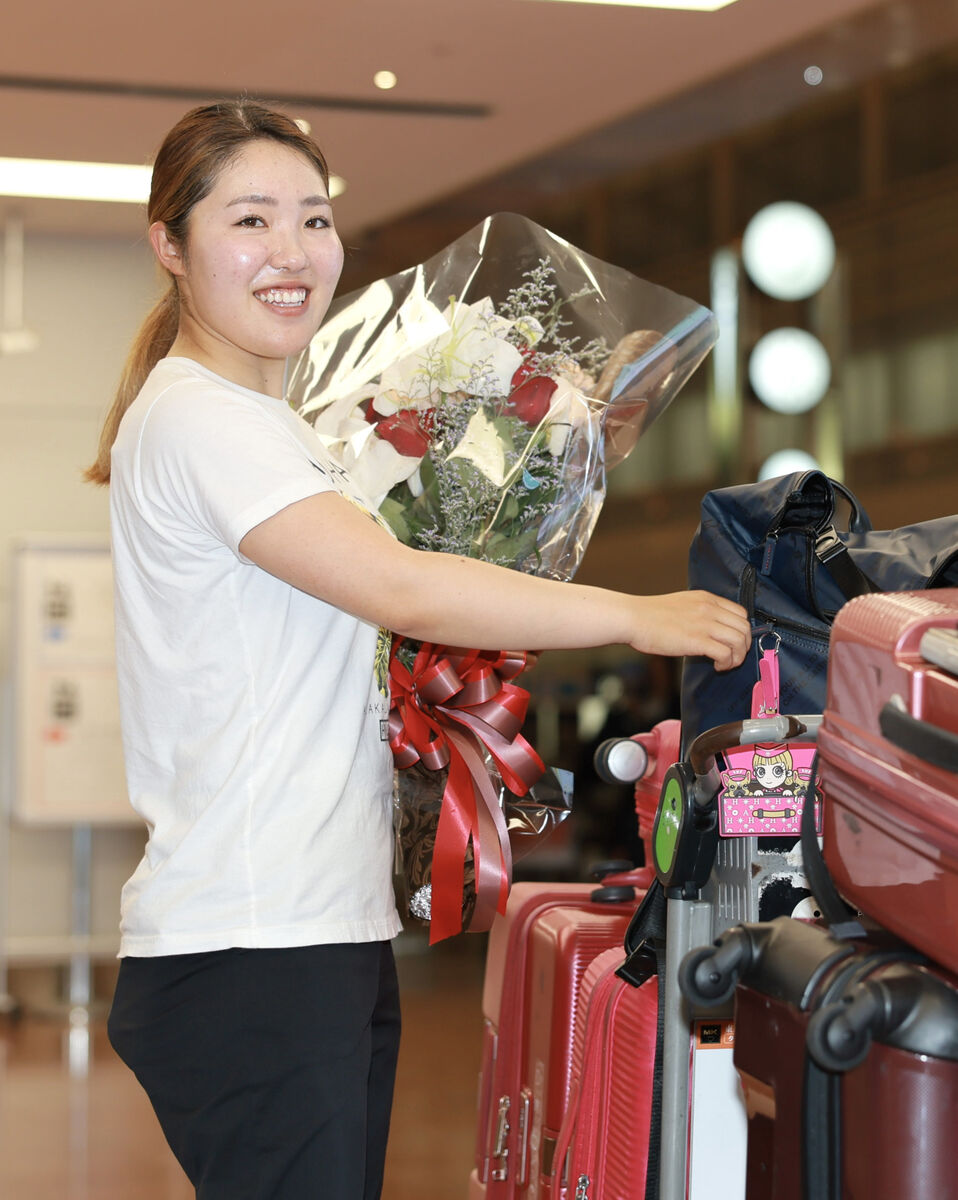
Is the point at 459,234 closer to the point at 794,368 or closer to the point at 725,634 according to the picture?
the point at 794,368

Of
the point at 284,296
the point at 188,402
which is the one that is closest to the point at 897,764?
the point at 188,402

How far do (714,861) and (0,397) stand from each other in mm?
5573

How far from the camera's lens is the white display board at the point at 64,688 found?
6.01m

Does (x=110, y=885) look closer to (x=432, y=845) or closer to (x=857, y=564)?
(x=432, y=845)

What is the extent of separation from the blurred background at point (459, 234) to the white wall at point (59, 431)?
0.04 ft

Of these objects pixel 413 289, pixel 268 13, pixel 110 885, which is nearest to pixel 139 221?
pixel 268 13

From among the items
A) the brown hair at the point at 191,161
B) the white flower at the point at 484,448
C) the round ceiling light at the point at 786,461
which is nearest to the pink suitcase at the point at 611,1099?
the white flower at the point at 484,448

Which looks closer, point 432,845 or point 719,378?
point 432,845

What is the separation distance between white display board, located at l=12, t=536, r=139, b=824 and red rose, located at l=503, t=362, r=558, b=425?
4423 millimetres

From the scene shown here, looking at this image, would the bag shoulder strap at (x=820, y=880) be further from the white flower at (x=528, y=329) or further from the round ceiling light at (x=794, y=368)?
the round ceiling light at (x=794, y=368)

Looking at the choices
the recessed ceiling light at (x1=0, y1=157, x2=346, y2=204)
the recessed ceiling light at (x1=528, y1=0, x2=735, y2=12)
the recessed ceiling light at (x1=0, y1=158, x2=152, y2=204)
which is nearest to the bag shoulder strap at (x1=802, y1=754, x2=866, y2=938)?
the recessed ceiling light at (x1=528, y1=0, x2=735, y2=12)

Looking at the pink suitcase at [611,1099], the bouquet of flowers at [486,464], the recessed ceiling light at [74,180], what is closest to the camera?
the pink suitcase at [611,1099]

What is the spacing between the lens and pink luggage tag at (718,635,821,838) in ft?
4.91

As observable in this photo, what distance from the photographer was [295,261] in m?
1.55
